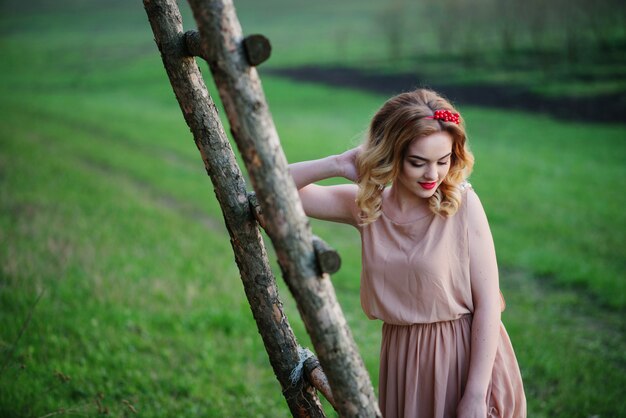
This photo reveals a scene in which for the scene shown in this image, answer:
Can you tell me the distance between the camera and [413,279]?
98.5 inches

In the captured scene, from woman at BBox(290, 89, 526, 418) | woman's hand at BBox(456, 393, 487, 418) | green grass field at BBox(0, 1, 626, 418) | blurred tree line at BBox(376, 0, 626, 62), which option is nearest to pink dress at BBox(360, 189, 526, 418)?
woman at BBox(290, 89, 526, 418)

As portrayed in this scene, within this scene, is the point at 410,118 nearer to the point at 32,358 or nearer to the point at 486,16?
the point at 32,358

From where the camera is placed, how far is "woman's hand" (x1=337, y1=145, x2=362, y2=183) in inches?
104

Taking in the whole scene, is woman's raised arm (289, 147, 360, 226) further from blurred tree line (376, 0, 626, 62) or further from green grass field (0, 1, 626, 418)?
blurred tree line (376, 0, 626, 62)

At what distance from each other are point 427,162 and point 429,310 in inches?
24.0

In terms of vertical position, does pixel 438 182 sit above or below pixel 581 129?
above

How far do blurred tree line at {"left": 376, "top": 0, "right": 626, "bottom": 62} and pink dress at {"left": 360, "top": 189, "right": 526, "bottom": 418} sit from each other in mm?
22634

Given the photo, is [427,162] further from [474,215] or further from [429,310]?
[429,310]

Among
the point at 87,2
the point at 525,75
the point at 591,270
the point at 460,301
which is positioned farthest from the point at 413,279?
the point at 87,2

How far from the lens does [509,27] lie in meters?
27.0

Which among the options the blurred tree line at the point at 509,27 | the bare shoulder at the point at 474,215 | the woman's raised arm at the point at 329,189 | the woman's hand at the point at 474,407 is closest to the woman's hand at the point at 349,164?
the woman's raised arm at the point at 329,189

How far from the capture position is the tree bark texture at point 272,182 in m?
2.06

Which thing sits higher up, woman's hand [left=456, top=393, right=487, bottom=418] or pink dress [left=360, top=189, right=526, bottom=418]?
pink dress [left=360, top=189, right=526, bottom=418]

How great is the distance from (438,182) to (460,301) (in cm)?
51
